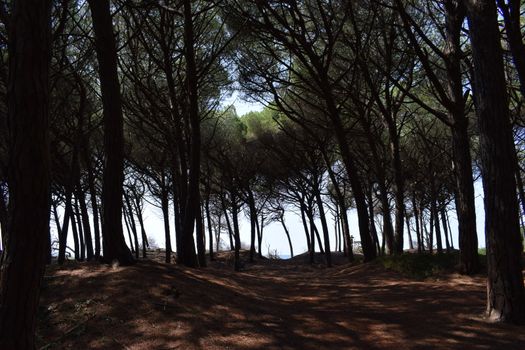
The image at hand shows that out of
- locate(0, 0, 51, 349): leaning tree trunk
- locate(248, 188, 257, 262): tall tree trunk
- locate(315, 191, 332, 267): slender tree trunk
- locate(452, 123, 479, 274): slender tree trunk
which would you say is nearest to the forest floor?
locate(452, 123, 479, 274): slender tree trunk

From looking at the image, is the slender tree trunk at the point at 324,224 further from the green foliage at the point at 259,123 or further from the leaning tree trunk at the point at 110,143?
the leaning tree trunk at the point at 110,143

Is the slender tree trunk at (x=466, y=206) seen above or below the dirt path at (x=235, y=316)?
above

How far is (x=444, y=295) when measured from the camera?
673cm

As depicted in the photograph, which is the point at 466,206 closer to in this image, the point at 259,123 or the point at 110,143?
the point at 110,143

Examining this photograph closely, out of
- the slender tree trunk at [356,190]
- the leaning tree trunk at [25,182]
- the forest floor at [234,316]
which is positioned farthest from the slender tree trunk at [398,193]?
the leaning tree trunk at [25,182]

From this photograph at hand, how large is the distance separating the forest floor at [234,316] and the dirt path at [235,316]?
0.01 meters

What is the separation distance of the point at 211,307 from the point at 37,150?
3.37 m

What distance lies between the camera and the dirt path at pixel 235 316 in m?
4.60

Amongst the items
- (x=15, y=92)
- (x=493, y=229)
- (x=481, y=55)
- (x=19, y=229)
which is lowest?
(x=493, y=229)

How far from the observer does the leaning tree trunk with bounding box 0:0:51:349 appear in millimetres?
2898

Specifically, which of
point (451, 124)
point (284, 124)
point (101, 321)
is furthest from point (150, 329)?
point (284, 124)

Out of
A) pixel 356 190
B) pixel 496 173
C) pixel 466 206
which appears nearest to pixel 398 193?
pixel 356 190

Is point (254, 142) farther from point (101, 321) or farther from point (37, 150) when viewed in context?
point (37, 150)

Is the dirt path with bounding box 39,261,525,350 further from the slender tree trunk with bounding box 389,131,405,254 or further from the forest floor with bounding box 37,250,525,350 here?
the slender tree trunk with bounding box 389,131,405,254
